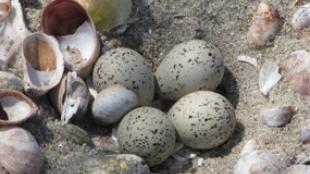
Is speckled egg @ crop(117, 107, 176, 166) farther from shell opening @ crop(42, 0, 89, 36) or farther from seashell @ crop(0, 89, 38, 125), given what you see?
shell opening @ crop(42, 0, 89, 36)

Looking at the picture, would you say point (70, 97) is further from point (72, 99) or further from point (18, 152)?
point (18, 152)

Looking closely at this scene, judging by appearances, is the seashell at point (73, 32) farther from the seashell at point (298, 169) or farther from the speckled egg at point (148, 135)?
the seashell at point (298, 169)

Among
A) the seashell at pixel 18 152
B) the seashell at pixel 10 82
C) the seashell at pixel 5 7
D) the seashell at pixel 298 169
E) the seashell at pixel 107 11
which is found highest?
the seashell at pixel 107 11

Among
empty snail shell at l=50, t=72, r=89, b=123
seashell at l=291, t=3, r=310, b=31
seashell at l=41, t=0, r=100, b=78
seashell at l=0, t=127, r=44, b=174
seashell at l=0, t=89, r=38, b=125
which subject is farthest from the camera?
seashell at l=291, t=3, r=310, b=31

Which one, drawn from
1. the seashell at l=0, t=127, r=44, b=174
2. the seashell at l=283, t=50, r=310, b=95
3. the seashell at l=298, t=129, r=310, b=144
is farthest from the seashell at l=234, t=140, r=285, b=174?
the seashell at l=0, t=127, r=44, b=174

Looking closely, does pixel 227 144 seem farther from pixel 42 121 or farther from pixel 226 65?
pixel 42 121

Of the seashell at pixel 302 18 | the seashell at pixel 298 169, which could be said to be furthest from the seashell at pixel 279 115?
the seashell at pixel 302 18
